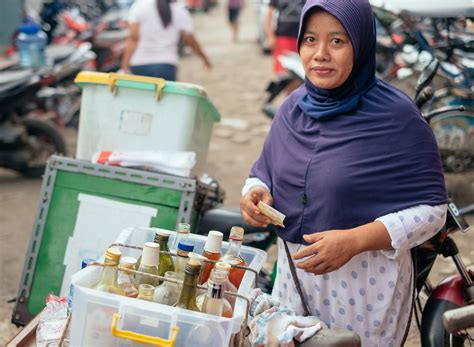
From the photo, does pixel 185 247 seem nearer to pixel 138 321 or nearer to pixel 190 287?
pixel 190 287

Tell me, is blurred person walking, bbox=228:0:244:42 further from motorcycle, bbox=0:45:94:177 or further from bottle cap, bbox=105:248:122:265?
bottle cap, bbox=105:248:122:265

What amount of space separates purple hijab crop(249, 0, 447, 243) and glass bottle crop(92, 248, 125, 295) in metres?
0.68

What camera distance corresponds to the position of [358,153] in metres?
2.25

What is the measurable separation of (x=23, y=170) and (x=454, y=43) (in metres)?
3.85

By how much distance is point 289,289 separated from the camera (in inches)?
99.8

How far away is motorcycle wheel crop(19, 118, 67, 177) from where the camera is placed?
6.21 metres

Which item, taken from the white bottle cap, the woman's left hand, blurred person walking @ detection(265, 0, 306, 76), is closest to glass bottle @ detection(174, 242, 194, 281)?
the white bottle cap

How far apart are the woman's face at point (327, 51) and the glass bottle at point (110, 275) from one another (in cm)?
88

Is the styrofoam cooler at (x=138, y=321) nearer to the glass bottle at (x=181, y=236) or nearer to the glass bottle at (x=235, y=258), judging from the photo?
the glass bottle at (x=235, y=258)

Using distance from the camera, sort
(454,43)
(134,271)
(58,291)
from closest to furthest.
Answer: (134,271)
(58,291)
(454,43)

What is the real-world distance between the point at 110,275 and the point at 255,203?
0.68 m

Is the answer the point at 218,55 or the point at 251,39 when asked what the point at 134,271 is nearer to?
the point at 218,55

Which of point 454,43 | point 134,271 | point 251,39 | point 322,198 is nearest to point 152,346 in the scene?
point 134,271

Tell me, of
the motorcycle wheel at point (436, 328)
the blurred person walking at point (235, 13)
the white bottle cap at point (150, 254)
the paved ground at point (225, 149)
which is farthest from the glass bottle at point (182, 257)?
the blurred person walking at point (235, 13)
